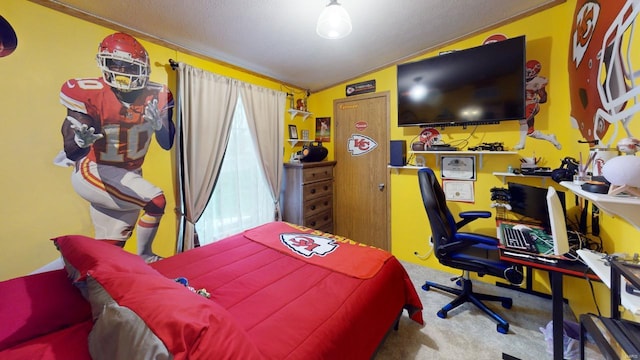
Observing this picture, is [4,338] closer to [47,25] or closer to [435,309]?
[47,25]

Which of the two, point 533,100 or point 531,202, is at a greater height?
point 533,100

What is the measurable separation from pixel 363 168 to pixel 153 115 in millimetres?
2458

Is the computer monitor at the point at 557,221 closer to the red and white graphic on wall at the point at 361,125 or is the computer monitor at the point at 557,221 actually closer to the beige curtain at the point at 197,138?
the red and white graphic on wall at the point at 361,125

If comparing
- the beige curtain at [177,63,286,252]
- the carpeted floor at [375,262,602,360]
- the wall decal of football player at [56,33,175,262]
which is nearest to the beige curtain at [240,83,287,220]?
the beige curtain at [177,63,286,252]

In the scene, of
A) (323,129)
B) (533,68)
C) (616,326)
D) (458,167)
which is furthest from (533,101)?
(323,129)

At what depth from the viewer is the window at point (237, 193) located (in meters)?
2.59

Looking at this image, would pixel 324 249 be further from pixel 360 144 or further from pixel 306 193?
pixel 360 144

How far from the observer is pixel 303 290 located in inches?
55.6

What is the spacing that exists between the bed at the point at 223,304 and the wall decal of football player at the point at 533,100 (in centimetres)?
189

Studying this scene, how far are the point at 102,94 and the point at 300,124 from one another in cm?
226

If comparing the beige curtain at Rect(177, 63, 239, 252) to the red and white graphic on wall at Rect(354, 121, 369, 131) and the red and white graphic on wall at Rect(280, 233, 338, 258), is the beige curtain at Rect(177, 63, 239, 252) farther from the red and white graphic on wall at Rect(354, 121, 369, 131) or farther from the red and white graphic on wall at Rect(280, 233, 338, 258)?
the red and white graphic on wall at Rect(354, 121, 369, 131)

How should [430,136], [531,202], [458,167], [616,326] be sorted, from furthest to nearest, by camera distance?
[430,136] < [458,167] < [531,202] < [616,326]

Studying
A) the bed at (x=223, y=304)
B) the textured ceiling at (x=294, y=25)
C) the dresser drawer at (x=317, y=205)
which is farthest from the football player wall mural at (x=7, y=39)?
the dresser drawer at (x=317, y=205)

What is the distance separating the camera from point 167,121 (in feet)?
7.34
